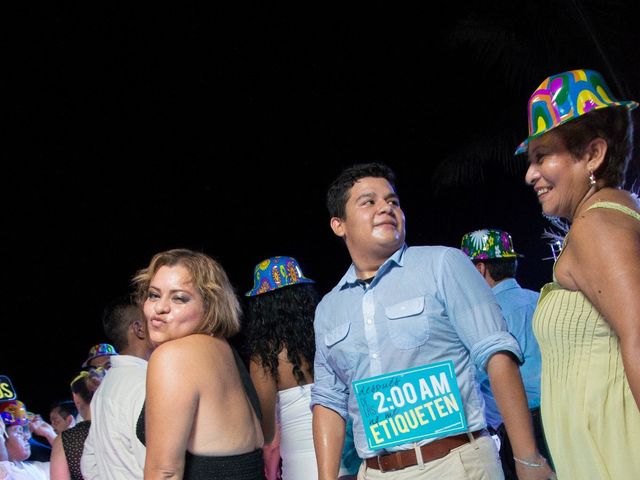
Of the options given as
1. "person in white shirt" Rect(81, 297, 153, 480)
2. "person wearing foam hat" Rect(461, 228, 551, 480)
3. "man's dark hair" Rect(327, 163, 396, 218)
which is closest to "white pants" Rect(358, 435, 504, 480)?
"person wearing foam hat" Rect(461, 228, 551, 480)

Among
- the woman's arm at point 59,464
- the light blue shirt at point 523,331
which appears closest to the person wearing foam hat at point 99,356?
the woman's arm at point 59,464

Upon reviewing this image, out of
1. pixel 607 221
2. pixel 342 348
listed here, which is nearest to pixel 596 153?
pixel 607 221

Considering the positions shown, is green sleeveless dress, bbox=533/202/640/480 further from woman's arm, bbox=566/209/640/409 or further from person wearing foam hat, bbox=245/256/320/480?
person wearing foam hat, bbox=245/256/320/480

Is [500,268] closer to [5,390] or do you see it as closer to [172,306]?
[172,306]

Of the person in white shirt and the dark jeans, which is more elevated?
the person in white shirt

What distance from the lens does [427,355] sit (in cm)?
284

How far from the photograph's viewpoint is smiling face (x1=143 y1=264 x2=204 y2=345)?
2.85 metres

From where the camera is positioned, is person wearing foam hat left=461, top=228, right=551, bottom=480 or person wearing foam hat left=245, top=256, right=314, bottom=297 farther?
person wearing foam hat left=245, top=256, right=314, bottom=297

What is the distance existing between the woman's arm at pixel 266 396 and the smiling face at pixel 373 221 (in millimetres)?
1493

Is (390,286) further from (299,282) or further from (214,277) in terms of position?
(299,282)

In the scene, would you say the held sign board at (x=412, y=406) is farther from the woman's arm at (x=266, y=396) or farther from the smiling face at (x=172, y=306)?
the woman's arm at (x=266, y=396)

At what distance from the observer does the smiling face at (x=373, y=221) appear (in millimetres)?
3197

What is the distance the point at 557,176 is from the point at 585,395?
2.17 feet

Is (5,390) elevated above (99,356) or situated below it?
below
